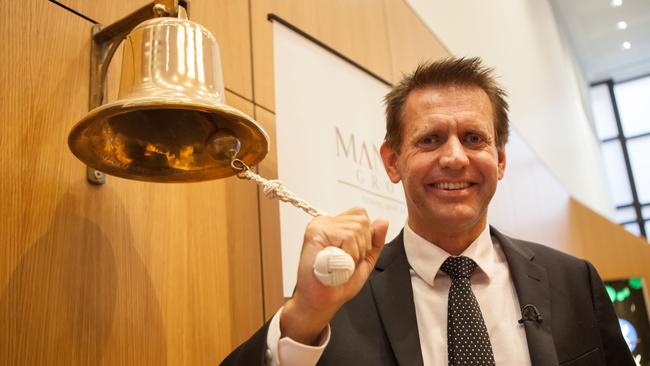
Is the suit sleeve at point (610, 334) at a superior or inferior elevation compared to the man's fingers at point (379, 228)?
inferior

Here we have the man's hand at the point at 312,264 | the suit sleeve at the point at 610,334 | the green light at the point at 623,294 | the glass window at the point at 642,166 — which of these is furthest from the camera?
the glass window at the point at 642,166

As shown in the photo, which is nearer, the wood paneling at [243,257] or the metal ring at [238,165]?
the metal ring at [238,165]

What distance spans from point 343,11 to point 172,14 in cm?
152

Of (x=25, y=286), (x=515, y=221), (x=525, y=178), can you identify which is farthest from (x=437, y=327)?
(x=525, y=178)

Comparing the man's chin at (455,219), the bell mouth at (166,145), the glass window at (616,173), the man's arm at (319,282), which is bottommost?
the man's arm at (319,282)

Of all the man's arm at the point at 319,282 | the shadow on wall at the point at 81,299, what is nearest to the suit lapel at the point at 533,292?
the man's arm at the point at 319,282

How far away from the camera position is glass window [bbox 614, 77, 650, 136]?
1322 centimetres

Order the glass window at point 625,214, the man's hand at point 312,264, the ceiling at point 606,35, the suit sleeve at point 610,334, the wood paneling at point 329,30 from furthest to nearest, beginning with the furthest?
the glass window at point 625,214 → the ceiling at point 606,35 → the wood paneling at point 329,30 → the suit sleeve at point 610,334 → the man's hand at point 312,264

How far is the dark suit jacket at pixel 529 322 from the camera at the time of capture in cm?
123

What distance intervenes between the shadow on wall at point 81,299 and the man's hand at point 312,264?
418 millimetres

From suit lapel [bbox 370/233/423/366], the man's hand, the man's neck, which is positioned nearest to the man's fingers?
the man's hand

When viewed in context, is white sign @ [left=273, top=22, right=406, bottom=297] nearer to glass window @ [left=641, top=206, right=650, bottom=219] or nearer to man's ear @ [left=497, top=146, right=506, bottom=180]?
man's ear @ [left=497, top=146, right=506, bottom=180]

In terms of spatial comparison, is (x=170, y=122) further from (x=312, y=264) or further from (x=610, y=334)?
(x=610, y=334)

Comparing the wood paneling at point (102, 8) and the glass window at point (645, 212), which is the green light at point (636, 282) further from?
the glass window at point (645, 212)
